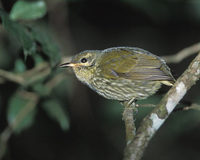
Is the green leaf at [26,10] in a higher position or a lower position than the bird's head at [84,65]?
higher

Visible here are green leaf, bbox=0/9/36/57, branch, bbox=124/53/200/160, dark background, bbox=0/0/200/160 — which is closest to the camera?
branch, bbox=124/53/200/160

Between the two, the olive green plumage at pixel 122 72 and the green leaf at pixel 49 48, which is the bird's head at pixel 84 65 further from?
the green leaf at pixel 49 48

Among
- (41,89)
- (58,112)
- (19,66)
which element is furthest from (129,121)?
(19,66)

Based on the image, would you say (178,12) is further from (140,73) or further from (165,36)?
(140,73)

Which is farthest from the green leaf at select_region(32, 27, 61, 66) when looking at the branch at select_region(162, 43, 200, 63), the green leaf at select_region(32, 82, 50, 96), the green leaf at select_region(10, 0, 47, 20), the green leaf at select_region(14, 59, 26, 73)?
the branch at select_region(162, 43, 200, 63)

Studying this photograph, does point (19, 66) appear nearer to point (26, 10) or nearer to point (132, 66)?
point (26, 10)

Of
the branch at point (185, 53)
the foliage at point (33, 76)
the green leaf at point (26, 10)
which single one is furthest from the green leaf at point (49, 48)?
the branch at point (185, 53)

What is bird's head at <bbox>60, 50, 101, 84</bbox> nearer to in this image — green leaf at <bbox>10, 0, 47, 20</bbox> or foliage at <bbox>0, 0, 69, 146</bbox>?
foliage at <bbox>0, 0, 69, 146</bbox>
